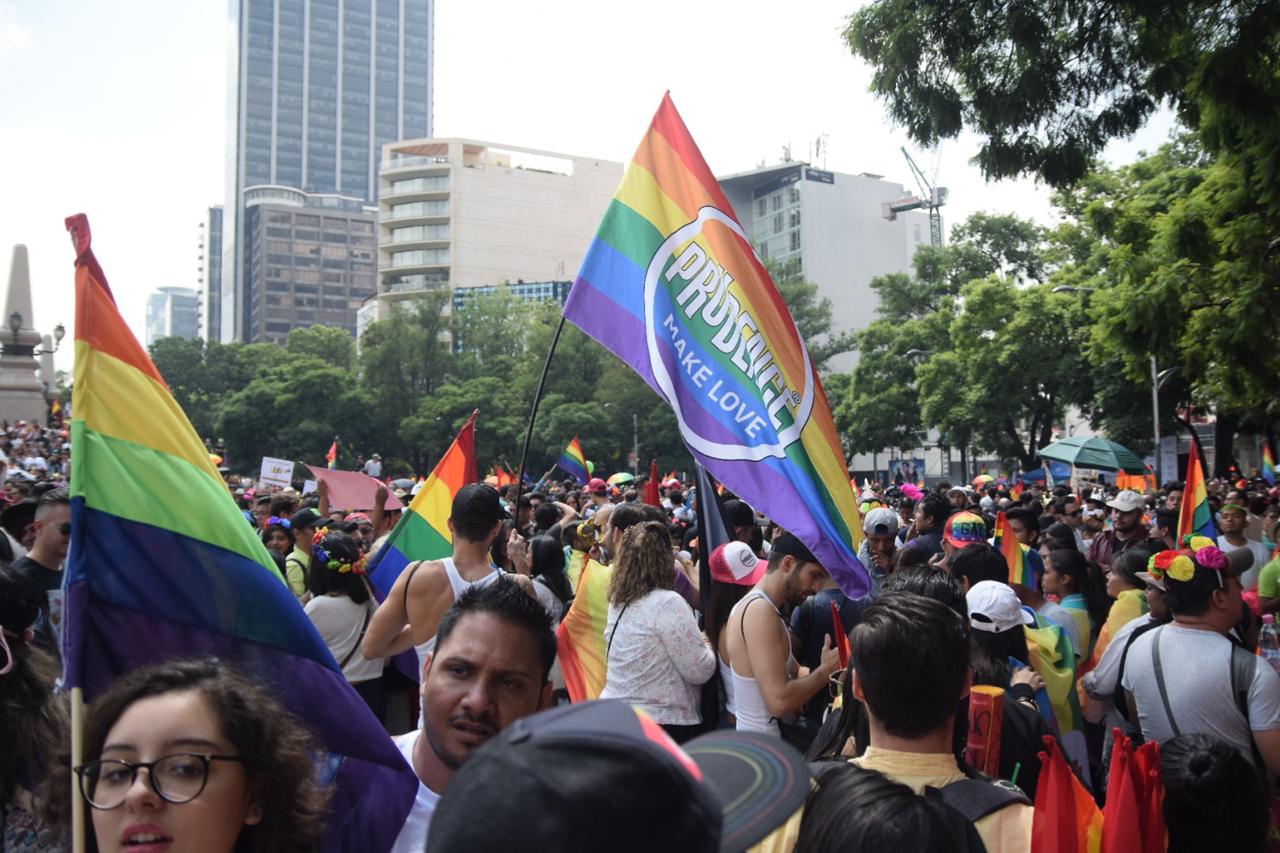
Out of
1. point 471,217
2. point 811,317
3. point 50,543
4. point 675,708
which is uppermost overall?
point 471,217

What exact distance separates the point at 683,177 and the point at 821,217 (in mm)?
90142

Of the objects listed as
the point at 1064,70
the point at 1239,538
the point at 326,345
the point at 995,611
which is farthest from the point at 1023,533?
the point at 326,345

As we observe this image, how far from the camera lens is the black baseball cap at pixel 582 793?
40.0 inches

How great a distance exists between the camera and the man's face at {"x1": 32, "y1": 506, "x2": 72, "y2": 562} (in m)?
4.99

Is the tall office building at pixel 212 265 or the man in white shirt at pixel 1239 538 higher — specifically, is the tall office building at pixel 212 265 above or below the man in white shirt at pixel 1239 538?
above

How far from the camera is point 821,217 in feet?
303

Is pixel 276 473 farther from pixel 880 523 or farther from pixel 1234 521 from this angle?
pixel 1234 521

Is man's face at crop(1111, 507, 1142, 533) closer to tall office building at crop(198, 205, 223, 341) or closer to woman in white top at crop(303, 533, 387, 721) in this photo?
woman in white top at crop(303, 533, 387, 721)

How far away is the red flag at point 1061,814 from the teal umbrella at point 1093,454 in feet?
55.0

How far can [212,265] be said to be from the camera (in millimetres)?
180125

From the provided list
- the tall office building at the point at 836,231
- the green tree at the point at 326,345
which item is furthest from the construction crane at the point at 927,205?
the green tree at the point at 326,345

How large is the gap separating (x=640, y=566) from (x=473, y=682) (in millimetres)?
2216

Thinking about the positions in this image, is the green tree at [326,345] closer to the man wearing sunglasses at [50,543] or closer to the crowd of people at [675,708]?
the man wearing sunglasses at [50,543]

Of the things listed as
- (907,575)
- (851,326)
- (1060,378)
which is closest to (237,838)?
(907,575)
